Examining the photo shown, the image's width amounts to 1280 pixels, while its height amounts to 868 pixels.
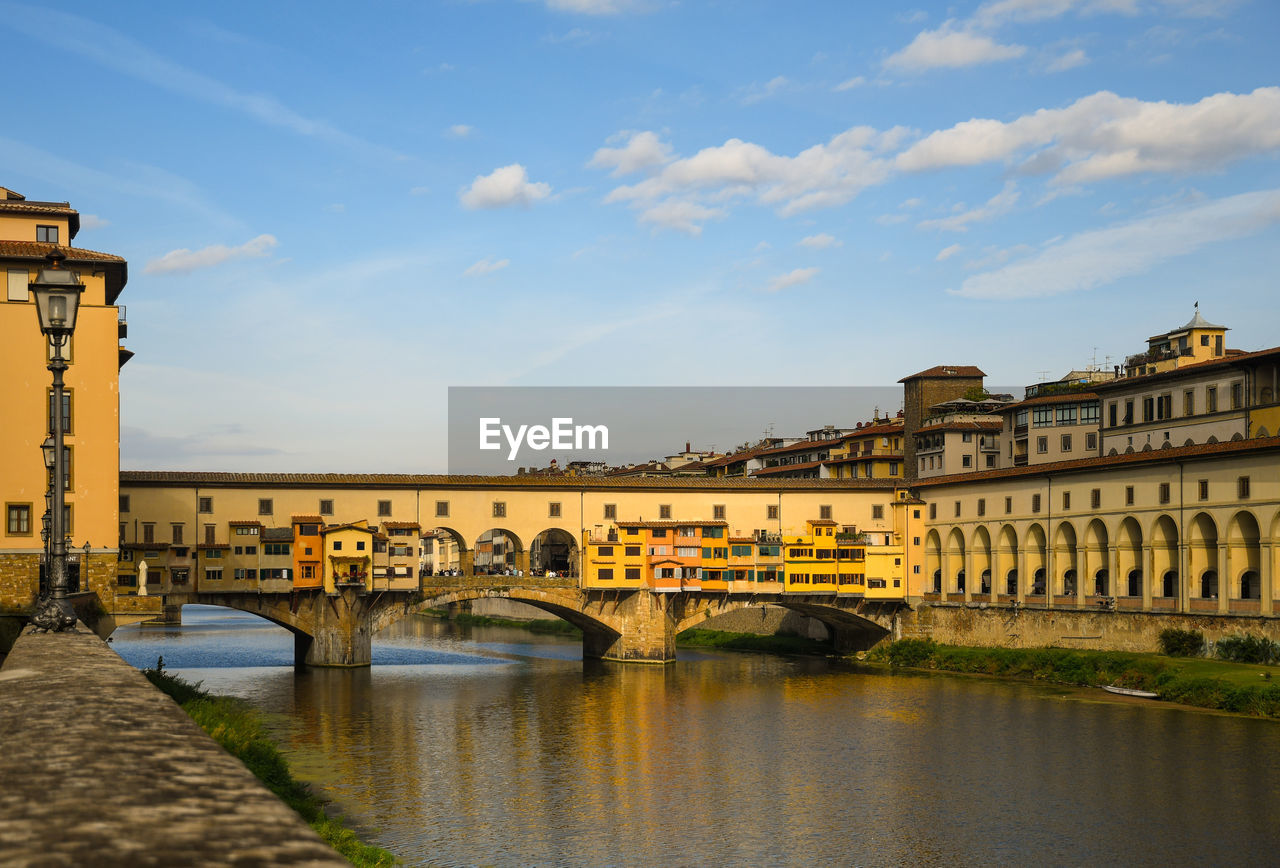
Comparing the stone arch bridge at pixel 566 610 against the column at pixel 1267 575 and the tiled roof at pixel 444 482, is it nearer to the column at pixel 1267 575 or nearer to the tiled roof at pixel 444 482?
the tiled roof at pixel 444 482

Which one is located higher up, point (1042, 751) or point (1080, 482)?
point (1080, 482)

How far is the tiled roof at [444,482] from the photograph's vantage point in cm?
6147

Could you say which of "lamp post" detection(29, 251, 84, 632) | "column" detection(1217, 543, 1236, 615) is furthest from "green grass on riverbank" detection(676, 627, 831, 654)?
"lamp post" detection(29, 251, 84, 632)

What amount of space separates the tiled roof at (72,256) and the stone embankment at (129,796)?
4010 centimetres

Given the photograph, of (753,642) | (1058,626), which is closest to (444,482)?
(753,642)

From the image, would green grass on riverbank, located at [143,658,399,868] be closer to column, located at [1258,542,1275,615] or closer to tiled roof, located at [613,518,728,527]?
tiled roof, located at [613,518,728,527]

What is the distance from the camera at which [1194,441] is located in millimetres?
65375

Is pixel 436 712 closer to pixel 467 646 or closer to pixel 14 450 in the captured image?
pixel 14 450

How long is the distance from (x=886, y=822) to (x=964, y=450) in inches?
2108

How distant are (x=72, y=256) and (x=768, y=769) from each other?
104ft

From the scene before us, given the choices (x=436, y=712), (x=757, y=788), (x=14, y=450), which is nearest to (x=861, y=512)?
(x=436, y=712)

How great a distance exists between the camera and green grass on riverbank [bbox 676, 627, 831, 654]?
74.6 metres

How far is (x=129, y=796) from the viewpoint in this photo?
18.0 feet

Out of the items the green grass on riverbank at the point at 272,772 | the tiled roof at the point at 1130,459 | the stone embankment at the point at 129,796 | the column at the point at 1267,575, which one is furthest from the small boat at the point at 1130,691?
the stone embankment at the point at 129,796
